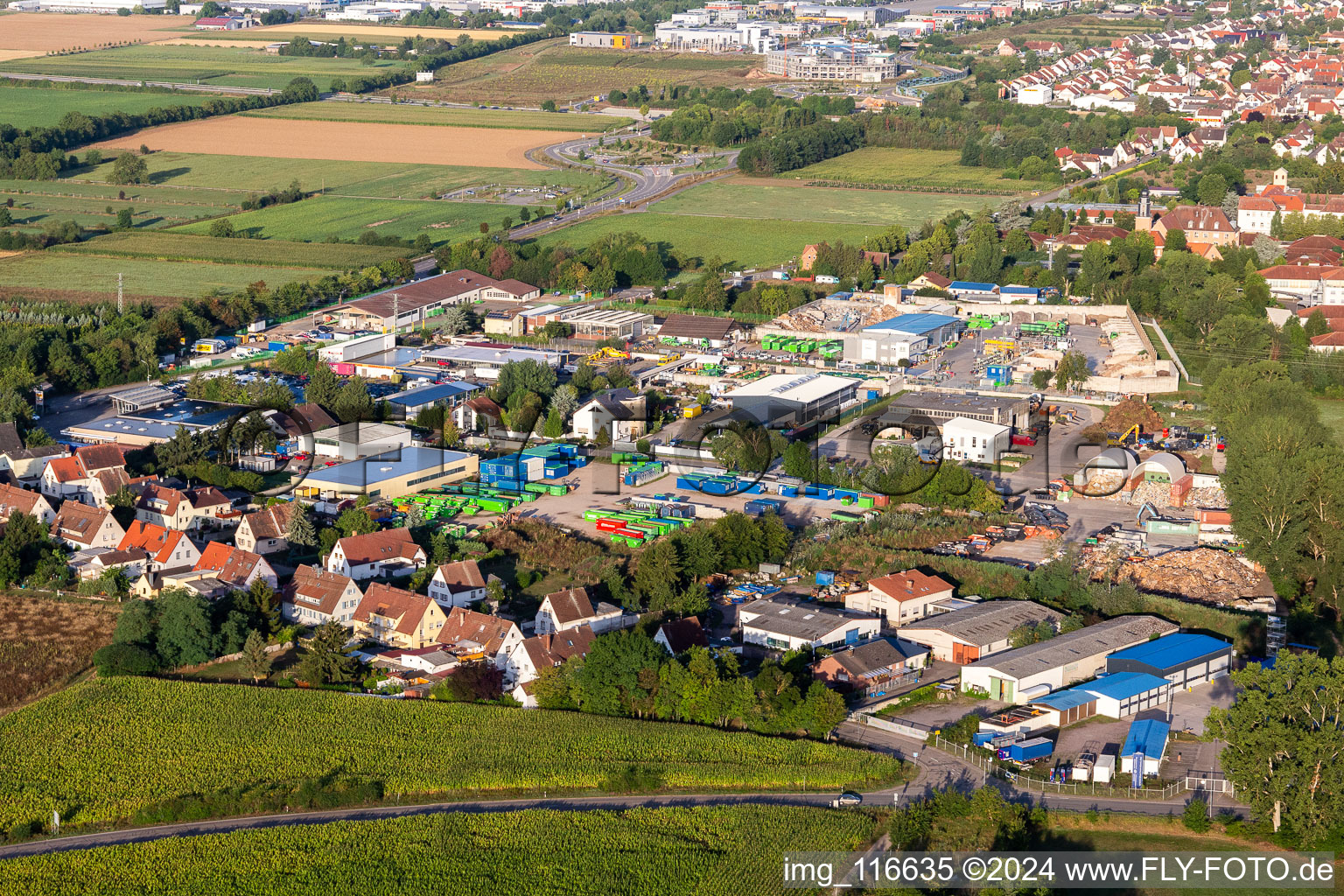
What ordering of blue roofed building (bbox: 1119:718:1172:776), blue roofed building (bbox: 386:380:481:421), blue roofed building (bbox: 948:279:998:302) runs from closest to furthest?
blue roofed building (bbox: 1119:718:1172:776)
blue roofed building (bbox: 386:380:481:421)
blue roofed building (bbox: 948:279:998:302)

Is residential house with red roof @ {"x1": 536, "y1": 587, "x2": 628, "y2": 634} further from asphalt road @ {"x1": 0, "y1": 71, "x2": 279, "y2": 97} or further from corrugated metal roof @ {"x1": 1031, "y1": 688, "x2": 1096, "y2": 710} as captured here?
asphalt road @ {"x1": 0, "y1": 71, "x2": 279, "y2": 97}

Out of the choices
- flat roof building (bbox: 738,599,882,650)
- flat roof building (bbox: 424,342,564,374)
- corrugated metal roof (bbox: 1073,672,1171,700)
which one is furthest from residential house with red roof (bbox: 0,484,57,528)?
corrugated metal roof (bbox: 1073,672,1171,700)

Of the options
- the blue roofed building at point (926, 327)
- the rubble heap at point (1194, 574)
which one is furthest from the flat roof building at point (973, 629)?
the blue roofed building at point (926, 327)

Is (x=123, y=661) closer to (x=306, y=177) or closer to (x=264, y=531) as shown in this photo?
(x=264, y=531)

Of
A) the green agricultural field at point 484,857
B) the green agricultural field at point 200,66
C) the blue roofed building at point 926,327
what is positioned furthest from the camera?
the green agricultural field at point 200,66

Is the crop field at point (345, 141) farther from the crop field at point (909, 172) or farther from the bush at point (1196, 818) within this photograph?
the bush at point (1196, 818)
